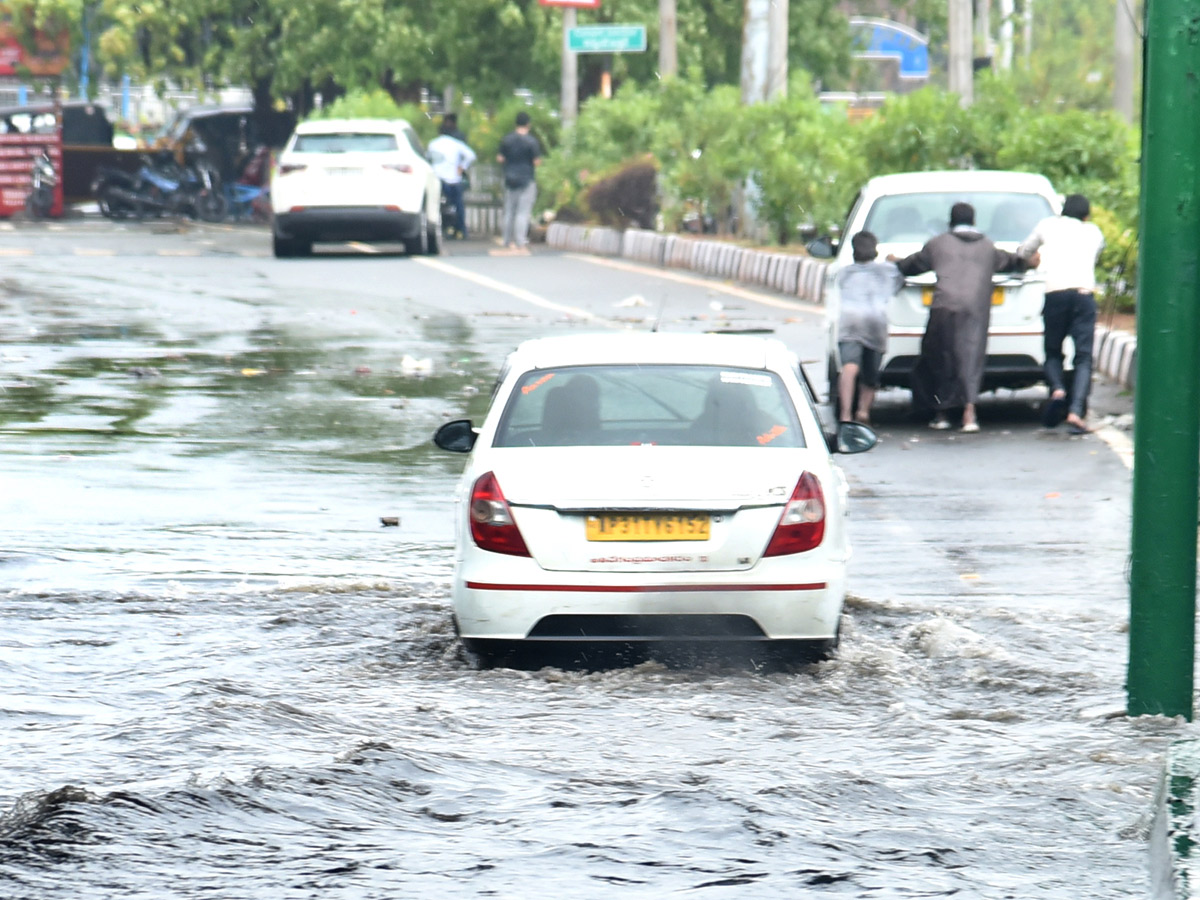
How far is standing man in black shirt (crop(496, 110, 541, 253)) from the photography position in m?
32.8

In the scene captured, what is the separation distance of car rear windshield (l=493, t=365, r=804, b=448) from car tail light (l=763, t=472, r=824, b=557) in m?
0.34

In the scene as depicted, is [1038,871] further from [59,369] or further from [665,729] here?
[59,369]

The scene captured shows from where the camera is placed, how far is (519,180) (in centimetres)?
3300

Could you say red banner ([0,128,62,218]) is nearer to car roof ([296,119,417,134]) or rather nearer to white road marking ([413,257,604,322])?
car roof ([296,119,417,134])

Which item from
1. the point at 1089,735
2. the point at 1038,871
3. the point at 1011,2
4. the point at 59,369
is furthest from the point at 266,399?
the point at 1011,2

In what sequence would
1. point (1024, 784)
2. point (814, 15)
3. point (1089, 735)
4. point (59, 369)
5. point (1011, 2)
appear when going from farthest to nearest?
point (1011, 2) → point (814, 15) → point (59, 369) → point (1089, 735) → point (1024, 784)

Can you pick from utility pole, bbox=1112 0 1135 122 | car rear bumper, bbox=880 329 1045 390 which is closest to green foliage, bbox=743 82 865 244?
utility pole, bbox=1112 0 1135 122

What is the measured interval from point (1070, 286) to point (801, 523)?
756 cm

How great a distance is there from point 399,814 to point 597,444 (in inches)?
87.2

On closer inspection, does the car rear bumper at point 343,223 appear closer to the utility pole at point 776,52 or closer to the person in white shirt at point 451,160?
the person in white shirt at point 451,160

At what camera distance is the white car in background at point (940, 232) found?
1509 centimetres

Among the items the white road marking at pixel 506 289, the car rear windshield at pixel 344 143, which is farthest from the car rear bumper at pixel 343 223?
the car rear windshield at pixel 344 143

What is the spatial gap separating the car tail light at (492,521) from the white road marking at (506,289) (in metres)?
14.1

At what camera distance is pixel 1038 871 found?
18.0ft
